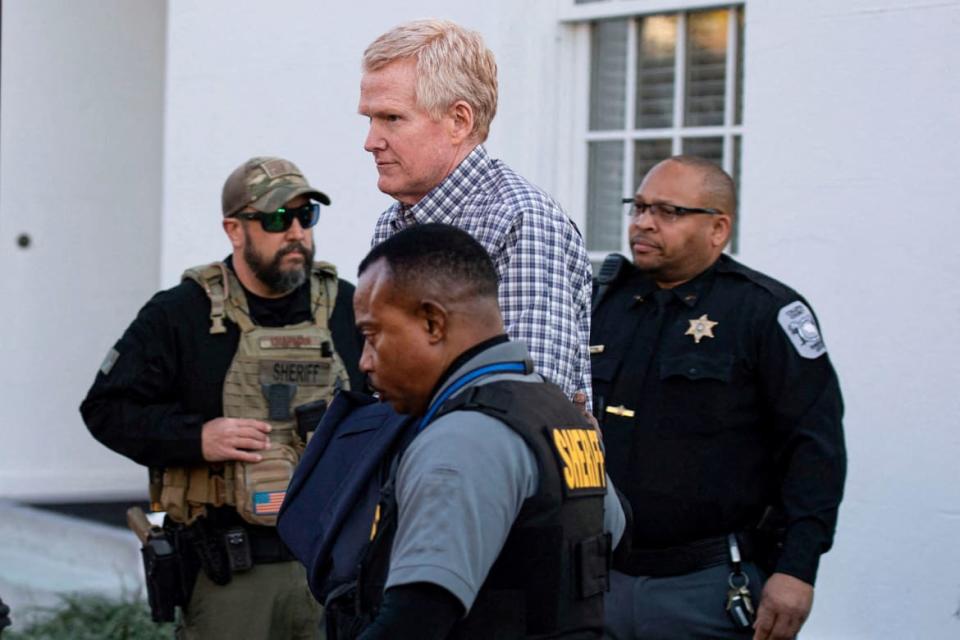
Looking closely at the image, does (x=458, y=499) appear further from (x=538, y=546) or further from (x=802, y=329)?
(x=802, y=329)

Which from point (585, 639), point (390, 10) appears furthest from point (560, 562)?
point (390, 10)

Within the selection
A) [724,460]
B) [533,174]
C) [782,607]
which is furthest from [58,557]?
[782,607]

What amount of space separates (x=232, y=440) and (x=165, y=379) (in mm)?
328

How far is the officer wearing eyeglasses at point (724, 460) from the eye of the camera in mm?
4211

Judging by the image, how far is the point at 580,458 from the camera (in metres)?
2.63

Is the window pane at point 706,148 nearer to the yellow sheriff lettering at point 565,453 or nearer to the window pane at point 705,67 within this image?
the window pane at point 705,67

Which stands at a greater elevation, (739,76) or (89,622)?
Result: (739,76)

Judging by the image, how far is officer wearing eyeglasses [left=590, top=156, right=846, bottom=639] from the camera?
4.21 meters

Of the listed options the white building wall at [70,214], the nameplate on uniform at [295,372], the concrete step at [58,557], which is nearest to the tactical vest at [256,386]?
the nameplate on uniform at [295,372]

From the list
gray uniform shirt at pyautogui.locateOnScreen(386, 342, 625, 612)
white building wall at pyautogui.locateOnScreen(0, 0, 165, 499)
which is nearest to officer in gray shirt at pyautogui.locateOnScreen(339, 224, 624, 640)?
gray uniform shirt at pyautogui.locateOnScreen(386, 342, 625, 612)

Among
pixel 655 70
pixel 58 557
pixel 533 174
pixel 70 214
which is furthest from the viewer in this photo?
pixel 70 214

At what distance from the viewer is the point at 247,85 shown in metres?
7.16

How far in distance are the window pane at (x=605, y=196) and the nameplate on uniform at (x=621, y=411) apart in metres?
2.08

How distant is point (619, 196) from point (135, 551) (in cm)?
330
